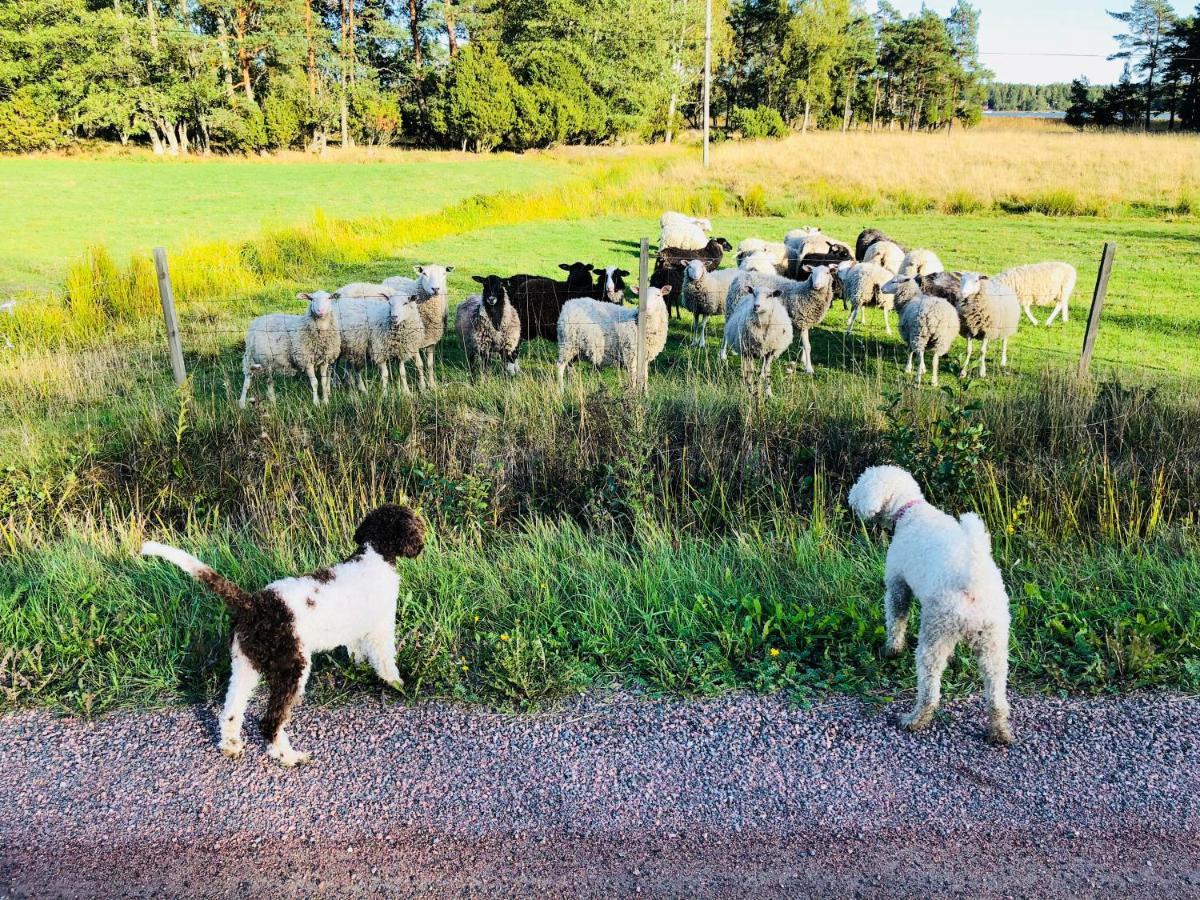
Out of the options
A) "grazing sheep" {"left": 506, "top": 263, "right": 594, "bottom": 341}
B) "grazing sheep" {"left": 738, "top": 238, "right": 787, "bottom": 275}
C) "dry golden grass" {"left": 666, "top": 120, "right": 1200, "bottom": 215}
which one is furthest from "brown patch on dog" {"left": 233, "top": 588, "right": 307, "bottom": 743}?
"dry golden grass" {"left": 666, "top": 120, "right": 1200, "bottom": 215}

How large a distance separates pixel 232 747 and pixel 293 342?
6.49 metres

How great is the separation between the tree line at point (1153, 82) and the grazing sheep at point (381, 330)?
69643 millimetres

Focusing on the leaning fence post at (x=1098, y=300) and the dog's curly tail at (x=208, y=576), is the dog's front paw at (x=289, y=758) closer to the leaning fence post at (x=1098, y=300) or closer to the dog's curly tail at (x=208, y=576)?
the dog's curly tail at (x=208, y=576)

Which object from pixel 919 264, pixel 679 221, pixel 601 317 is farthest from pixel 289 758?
pixel 679 221

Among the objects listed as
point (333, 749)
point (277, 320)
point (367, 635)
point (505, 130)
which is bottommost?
point (333, 749)

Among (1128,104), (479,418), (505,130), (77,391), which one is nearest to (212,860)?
(479,418)

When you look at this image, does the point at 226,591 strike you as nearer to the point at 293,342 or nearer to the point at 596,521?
the point at 596,521

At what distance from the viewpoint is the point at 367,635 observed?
4008mm

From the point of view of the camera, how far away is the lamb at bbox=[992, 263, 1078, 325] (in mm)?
13164

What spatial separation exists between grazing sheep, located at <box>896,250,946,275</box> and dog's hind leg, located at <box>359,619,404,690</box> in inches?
479

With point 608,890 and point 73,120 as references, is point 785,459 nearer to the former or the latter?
point 608,890

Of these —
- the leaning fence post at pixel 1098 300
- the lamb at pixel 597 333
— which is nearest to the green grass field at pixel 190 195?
the lamb at pixel 597 333

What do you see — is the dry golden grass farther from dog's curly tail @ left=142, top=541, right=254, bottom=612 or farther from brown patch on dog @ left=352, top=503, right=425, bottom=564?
dog's curly tail @ left=142, top=541, right=254, bottom=612

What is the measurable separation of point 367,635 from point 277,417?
12.5 ft
